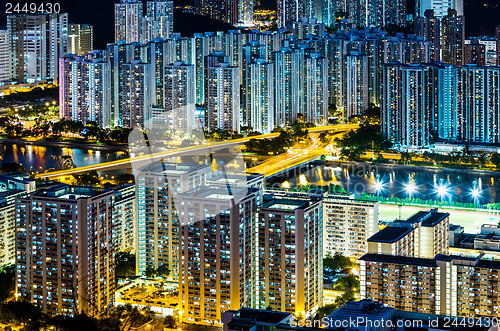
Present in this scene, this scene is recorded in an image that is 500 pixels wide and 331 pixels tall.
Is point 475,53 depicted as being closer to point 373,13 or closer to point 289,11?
A: point 373,13

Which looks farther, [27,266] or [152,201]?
[152,201]

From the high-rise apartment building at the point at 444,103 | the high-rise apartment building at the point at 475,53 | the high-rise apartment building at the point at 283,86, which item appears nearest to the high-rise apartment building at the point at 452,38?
the high-rise apartment building at the point at 475,53

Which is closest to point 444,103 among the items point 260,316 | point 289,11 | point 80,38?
point 289,11

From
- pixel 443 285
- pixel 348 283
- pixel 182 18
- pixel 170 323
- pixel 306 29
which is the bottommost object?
pixel 170 323

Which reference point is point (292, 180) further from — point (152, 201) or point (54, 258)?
point (54, 258)

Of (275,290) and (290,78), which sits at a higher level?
(290,78)

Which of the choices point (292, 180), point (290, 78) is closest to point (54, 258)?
point (292, 180)

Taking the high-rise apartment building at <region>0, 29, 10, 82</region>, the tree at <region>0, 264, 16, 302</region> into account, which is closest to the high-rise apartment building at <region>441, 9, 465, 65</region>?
the high-rise apartment building at <region>0, 29, 10, 82</region>
